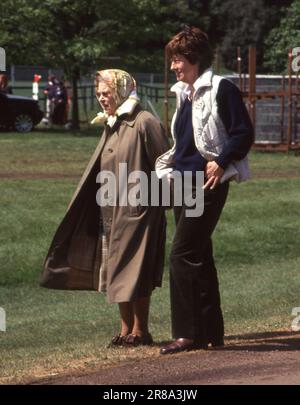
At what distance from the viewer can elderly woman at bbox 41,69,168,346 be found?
9164 mm

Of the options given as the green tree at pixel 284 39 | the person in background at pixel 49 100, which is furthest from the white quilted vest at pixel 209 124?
the green tree at pixel 284 39

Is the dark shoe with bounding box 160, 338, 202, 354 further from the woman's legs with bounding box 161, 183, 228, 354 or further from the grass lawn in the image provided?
the grass lawn

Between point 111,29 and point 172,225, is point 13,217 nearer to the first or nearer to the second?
point 172,225

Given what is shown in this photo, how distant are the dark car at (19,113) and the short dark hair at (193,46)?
3091 cm

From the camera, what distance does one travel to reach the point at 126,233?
9195 mm

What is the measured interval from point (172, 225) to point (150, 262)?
980 cm

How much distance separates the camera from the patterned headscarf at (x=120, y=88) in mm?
9164

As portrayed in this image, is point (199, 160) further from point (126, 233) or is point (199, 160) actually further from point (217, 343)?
point (217, 343)

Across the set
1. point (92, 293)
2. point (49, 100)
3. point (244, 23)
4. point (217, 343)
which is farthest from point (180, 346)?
point (244, 23)

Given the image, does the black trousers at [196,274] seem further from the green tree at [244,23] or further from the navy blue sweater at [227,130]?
the green tree at [244,23]

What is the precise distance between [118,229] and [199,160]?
0.95 meters

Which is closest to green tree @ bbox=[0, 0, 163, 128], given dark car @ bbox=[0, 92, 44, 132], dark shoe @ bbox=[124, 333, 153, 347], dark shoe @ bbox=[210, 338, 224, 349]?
dark car @ bbox=[0, 92, 44, 132]

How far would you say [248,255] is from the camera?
18.0m

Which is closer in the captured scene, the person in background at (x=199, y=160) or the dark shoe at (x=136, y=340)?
the person in background at (x=199, y=160)
